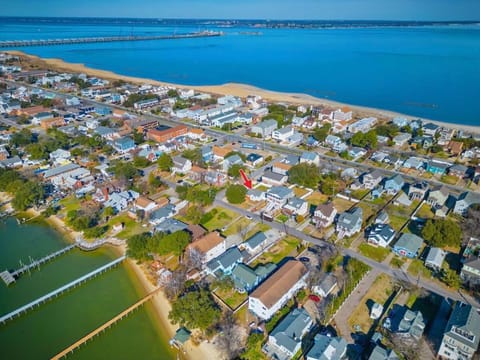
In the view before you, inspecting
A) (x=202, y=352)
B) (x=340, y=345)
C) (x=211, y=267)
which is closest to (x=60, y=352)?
(x=202, y=352)

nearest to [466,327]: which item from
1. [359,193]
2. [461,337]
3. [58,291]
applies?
[461,337]

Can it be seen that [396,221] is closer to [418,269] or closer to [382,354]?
[418,269]

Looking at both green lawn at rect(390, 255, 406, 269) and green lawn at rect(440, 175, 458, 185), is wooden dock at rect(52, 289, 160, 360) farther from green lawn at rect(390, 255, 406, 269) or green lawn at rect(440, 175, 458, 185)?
green lawn at rect(440, 175, 458, 185)

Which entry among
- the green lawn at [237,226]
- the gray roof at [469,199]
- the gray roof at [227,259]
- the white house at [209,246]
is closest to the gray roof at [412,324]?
the gray roof at [227,259]

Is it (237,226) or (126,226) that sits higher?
(237,226)

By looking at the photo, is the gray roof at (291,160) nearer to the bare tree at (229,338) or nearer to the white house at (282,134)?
the white house at (282,134)

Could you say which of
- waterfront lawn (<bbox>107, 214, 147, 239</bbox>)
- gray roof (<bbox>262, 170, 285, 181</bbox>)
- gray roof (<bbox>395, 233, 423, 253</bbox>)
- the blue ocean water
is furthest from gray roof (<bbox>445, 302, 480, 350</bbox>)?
the blue ocean water
